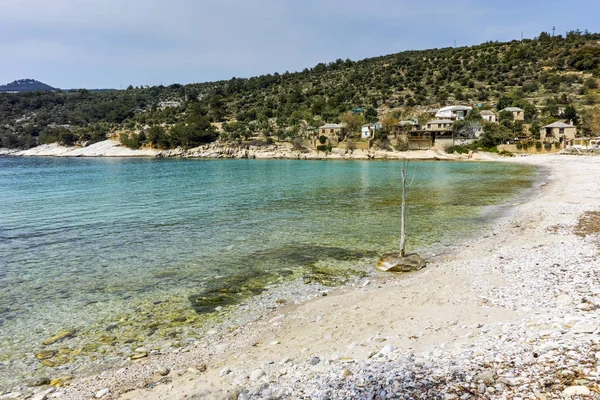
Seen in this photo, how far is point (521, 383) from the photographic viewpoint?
14.8ft

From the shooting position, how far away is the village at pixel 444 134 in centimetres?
7056

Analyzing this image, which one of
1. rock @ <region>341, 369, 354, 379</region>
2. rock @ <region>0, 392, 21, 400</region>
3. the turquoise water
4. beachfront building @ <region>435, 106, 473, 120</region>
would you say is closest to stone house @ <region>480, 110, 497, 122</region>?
beachfront building @ <region>435, 106, 473, 120</region>

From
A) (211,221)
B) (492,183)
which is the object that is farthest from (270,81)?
(211,221)

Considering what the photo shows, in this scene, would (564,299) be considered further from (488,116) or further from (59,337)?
(488,116)

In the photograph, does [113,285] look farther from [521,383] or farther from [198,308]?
[521,383]

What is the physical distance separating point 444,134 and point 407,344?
3307 inches

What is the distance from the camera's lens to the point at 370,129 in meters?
87.8

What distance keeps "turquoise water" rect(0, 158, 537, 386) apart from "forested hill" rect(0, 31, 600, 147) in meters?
69.9

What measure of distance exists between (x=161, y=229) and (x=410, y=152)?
71560 mm

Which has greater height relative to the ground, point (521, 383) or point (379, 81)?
point (379, 81)

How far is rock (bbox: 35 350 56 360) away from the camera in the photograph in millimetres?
7301

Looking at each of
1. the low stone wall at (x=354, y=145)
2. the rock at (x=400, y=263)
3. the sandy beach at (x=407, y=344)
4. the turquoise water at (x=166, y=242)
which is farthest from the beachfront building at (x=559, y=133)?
the rock at (x=400, y=263)

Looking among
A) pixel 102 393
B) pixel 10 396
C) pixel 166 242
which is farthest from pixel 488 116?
pixel 10 396

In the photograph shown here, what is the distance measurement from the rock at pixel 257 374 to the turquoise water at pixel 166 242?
140 inches
